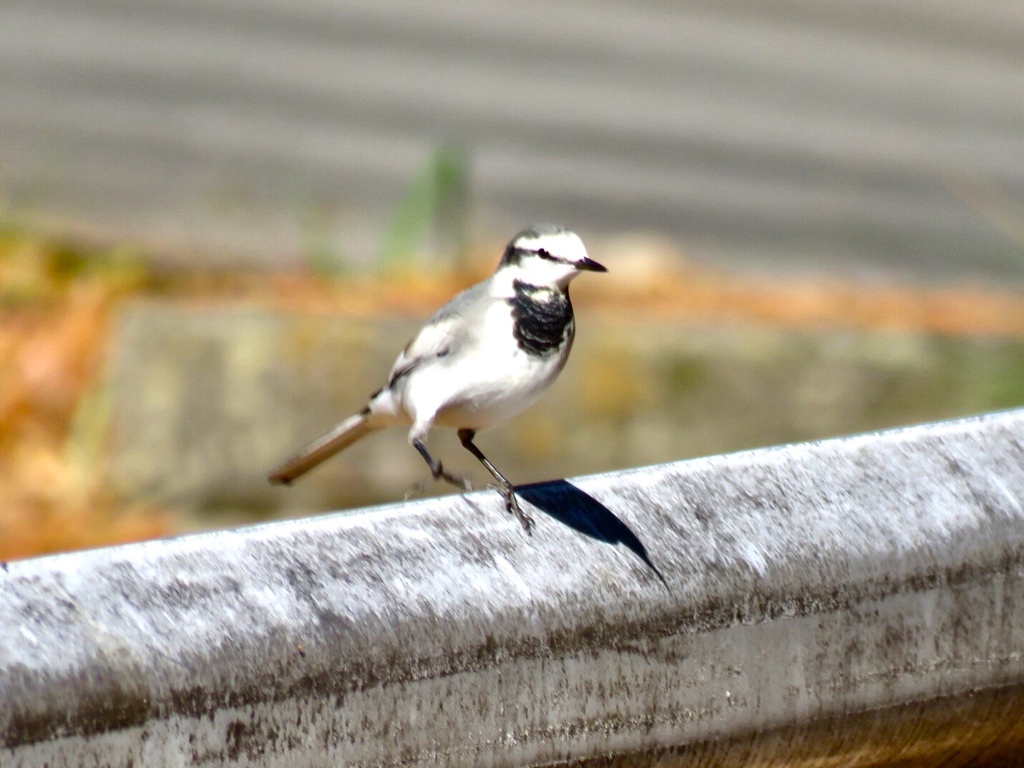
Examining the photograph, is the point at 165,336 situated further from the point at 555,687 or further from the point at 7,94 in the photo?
the point at 555,687

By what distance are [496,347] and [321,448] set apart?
85cm

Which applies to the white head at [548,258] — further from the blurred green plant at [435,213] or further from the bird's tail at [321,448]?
the blurred green plant at [435,213]

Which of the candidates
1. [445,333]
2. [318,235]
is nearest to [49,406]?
[318,235]

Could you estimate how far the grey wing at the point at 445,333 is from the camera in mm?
3598

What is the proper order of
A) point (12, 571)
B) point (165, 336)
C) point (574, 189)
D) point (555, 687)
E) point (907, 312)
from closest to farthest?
1. point (12, 571)
2. point (555, 687)
3. point (165, 336)
4. point (907, 312)
5. point (574, 189)

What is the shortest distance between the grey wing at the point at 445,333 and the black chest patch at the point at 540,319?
115 mm

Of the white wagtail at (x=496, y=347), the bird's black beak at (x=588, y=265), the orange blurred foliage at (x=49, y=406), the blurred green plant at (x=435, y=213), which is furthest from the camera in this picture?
the blurred green plant at (x=435, y=213)

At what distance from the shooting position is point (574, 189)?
7.53 m

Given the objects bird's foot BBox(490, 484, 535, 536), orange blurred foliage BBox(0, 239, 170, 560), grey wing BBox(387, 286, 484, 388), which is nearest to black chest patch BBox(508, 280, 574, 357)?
grey wing BBox(387, 286, 484, 388)

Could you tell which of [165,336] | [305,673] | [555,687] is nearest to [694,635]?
[555,687]

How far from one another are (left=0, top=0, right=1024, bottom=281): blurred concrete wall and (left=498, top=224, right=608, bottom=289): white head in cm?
385

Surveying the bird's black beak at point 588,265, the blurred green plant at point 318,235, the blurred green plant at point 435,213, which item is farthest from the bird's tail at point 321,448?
the blurred green plant at point 318,235

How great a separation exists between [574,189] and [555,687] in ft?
19.2

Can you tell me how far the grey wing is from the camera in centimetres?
360
